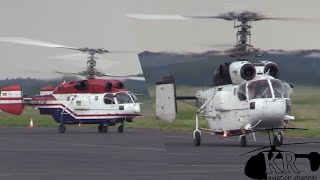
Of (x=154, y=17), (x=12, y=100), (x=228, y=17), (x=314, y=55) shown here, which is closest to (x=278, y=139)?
(x=314, y=55)

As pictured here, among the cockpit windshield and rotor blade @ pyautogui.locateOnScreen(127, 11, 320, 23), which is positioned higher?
rotor blade @ pyautogui.locateOnScreen(127, 11, 320, 23)

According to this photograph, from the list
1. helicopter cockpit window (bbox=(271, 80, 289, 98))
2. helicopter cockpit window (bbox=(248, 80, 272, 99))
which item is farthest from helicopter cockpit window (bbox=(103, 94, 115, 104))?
helicopter cockpit window (bbox=(271, 80, 289, 98))

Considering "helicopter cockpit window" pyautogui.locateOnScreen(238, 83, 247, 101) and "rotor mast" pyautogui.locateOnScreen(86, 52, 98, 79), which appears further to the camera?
"rotor mast" pyautogui.locateOnScreen(86, 52, 98, 79)

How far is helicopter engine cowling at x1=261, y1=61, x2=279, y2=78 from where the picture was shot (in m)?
9.54

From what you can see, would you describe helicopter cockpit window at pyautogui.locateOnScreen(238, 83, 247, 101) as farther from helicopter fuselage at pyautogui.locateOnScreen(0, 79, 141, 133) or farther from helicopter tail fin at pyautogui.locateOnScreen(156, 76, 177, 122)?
helicopter fuselage at pyautogui.locateOnScreen(0, 79, 141, 133)

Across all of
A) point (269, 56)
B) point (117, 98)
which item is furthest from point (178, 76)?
point (117, 98)

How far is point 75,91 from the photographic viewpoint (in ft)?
151

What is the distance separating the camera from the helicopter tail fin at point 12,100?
156ft

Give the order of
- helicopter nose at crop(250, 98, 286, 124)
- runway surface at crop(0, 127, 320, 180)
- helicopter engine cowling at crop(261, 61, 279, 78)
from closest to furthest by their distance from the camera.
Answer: helicopter engine cowling at crop(261, 61, 279, 78) < runway surface at crop(0, 127, 320, 180) < helicopter nose at crop(250, 98, 286, 124)

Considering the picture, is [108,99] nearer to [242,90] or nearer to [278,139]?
[242,90]

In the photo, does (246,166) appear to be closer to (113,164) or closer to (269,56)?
(269,56)

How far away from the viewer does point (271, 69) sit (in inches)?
381

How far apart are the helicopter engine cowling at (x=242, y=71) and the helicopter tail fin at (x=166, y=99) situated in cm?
72

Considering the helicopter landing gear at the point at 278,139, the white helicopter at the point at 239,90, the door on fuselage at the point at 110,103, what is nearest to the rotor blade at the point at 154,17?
the white helicopter at the point at 239,90
